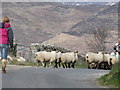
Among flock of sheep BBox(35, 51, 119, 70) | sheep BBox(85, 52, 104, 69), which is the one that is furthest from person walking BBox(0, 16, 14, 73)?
sheep BBox(85, 52, 104, 69)

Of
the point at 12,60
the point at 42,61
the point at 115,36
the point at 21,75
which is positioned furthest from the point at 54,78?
the point at 115,36

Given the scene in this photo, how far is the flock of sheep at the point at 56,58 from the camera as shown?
107 ft

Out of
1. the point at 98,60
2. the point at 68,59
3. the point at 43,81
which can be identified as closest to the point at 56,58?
the point at 68,59

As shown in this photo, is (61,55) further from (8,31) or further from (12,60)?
(8,31)

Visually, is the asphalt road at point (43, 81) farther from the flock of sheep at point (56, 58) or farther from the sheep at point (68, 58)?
the sheep at point (68, 58)

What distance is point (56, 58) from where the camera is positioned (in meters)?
33.2

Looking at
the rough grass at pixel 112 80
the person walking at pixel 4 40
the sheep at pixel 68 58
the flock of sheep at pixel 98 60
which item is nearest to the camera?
the rough grass at pixel 112 80

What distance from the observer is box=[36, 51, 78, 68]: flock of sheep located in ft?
107

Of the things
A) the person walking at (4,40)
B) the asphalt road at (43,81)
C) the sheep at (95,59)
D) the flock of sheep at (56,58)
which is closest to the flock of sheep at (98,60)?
the sheep at (95,59)

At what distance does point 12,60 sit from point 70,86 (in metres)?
20.1

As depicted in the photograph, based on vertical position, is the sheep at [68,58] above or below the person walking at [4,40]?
below

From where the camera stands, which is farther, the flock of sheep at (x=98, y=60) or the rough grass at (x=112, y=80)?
the flock of sheep at (x=98, y=60)

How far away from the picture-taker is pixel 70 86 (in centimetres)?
Result: 1478

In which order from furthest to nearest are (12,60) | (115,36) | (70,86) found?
(115,36) → (12,60) → (70,86)
